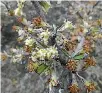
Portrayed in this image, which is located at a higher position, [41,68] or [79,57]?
[79,57]

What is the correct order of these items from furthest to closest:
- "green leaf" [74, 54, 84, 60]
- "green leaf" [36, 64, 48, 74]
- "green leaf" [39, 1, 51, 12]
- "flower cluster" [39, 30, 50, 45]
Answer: "green leaf" [39, 1, 51, 12] → "green leaf" [74, 54, 84, 60] → "green leaf" [36, 64, 48, 74] → "flower cluster" [39, 30, 50, 45]

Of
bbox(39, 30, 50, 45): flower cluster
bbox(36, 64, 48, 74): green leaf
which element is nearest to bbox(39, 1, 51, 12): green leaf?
bbox(39, 30, 50, 45): flower cluster

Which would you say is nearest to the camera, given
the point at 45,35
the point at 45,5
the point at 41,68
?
the point at 45,35

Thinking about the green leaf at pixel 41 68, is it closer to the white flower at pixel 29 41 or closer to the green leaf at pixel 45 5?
the white flower at pixel 29 41

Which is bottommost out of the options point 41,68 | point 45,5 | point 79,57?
point 41,68

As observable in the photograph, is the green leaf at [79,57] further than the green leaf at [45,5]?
No

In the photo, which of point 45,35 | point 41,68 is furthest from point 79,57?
point 45,35

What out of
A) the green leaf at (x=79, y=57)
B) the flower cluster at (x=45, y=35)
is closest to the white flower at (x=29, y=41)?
the flower cluster at (x=45, y=35)

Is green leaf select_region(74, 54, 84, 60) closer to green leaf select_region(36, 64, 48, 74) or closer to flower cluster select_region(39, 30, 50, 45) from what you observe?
green leaf select_region(36, 64, 48, 74)

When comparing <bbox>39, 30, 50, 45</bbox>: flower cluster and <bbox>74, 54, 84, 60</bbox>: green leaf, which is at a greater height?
<bbox>39, 30, 50, 45</bbox>: flower cluster

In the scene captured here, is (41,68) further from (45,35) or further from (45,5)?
(45,5)

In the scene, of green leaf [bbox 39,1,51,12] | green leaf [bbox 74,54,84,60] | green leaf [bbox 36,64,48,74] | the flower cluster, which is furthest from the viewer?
green leaf [bbox 39,1,51,12]

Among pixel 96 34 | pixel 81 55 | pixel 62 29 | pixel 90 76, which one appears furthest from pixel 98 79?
pixel 62 29
